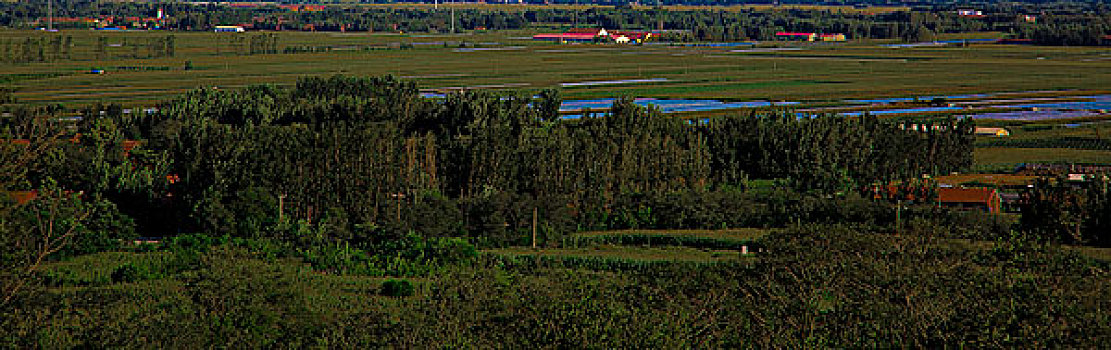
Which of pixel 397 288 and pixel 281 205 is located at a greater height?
pixel 281 205

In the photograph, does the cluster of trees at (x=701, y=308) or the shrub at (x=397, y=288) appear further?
the shrub at (x=397, y=288)

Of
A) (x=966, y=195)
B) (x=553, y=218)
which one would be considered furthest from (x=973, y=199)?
(x=553, y=218)

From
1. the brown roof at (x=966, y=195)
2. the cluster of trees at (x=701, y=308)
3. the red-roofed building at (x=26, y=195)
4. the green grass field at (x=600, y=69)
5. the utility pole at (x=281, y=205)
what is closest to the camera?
the cluster of trees at (x=701, y=308)

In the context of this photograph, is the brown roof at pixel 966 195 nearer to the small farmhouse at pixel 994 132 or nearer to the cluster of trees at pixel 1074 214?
the cluster of trees at pixel 1074 214

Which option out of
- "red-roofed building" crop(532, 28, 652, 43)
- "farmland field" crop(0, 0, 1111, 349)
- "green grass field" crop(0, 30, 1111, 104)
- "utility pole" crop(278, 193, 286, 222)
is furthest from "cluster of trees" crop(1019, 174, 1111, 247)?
"red-roofed building" crop(532, 28, 652, 43)

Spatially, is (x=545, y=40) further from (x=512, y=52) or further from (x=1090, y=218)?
(x=1090, y=218)

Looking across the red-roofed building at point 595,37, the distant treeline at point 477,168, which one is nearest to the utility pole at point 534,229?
the distant treeline at point 477,168

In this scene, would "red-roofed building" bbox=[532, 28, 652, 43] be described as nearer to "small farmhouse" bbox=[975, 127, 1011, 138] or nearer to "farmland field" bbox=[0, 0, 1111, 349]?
"farmland field" bbox=[0, 0, 1111, 349]

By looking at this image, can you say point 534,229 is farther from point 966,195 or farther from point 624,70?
point 624,70

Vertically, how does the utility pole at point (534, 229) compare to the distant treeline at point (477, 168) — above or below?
below

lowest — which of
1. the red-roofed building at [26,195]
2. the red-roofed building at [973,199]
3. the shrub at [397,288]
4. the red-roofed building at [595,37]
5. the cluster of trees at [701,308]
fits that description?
the shrub at [397,288]
